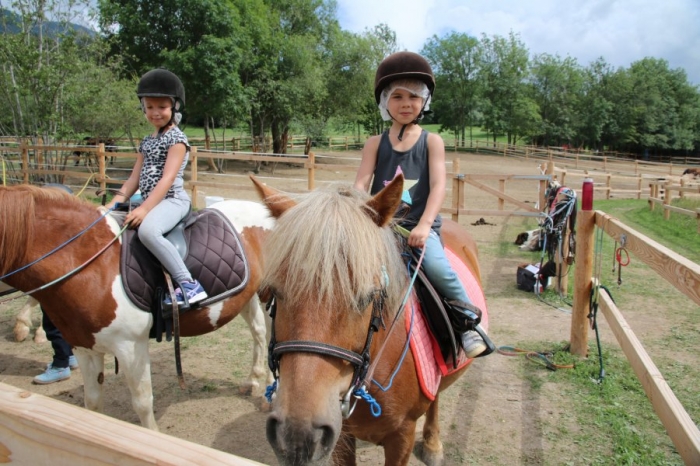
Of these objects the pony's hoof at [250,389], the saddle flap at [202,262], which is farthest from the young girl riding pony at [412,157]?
the pony's hoof at [250,389]

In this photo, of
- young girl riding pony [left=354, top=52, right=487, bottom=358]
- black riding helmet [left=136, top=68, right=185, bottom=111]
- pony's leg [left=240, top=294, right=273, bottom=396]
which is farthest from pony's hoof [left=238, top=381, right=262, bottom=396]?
black riding helmet [left=136, top=68, right=185, bottom=111]

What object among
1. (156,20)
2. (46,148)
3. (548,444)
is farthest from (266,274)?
(156,20)

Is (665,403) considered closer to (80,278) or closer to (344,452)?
(344,452)

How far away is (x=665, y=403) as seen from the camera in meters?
1.97

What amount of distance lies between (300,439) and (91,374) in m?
2.34

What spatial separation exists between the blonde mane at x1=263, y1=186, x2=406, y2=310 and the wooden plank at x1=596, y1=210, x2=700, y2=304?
4.19ft

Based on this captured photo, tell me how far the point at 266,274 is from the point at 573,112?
61426 millimetres

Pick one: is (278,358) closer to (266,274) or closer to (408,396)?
(266,274)

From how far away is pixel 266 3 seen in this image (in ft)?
86.5

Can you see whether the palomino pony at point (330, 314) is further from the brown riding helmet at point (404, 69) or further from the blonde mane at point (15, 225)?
the blonde mane at point (15, 225)

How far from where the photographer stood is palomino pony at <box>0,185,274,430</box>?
8.48 ft

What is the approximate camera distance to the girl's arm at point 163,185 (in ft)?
9.39

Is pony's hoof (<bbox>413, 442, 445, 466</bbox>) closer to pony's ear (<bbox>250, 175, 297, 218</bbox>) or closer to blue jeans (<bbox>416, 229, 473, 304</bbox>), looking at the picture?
blue jeans (<bbox>416, 229, 473, 304</bbox>)

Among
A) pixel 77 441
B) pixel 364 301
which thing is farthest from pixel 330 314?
pixel 77 441
